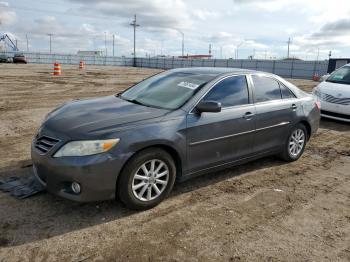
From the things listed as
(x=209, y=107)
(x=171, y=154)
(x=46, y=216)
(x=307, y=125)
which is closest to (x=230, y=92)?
(x=209, y=107)

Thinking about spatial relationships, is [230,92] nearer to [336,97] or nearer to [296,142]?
[296,142]

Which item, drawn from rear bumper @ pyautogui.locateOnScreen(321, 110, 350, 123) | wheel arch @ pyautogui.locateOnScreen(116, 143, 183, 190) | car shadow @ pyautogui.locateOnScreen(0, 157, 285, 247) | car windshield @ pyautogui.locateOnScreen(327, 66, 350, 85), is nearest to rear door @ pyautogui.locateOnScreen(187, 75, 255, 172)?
wheel arch @ pyautogui.locateOnScreen(116, 143, 183, 190)

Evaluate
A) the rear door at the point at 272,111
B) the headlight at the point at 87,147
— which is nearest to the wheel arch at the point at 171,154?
the headlight at the point at 87,147

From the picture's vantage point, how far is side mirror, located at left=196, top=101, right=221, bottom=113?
4053mm

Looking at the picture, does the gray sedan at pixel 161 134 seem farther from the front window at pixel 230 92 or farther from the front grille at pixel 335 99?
the front grille at pixel 335 99

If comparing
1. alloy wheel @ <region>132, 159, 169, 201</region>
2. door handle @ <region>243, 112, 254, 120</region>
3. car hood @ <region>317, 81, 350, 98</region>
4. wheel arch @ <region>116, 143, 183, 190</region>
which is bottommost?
alloy wheel @ <region>132, 159, 169, 201</region>

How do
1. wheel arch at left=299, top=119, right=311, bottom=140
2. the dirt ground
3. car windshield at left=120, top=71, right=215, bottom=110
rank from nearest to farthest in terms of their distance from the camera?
the dirt ground → car windshield at left=120, top=71, right=215, bottom=110 → wheel arch at left=299, top=119, right=311, bottom=140

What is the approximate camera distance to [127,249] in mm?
3123

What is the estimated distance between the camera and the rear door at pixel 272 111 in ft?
16.3

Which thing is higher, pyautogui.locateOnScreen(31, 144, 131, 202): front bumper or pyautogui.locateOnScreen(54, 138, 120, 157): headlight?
pyautogui.locateOnScreen(54, 138, 120, 157): headlight

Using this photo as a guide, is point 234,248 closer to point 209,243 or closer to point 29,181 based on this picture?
point 209,243

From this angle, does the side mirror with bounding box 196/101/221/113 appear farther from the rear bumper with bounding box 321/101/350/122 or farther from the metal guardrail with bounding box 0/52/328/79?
the metal guardrail with bounding box 0/52/328/79

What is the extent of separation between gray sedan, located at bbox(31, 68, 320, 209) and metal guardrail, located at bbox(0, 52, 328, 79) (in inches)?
1227

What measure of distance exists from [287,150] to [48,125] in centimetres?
374
